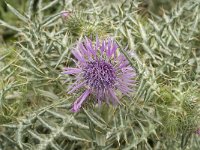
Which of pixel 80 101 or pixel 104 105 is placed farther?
pixel 104 105

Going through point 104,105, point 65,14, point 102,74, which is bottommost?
point 104,105

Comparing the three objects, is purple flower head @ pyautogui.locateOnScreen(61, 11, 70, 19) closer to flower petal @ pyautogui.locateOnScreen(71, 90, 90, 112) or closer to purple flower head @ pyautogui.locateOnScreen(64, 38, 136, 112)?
purple flower head @ pyautogui.locateOnScreen(64, 38, 136, 112)

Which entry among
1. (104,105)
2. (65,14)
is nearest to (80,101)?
(104,105)

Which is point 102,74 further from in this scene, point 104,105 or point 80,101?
point 104,105

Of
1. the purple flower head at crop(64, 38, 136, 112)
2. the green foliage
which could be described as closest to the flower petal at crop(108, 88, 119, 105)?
the purple flower head at crop(64, 38, 136, 112)

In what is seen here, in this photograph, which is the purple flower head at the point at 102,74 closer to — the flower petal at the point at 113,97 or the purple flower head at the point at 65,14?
the flower petal at the point at 113,97

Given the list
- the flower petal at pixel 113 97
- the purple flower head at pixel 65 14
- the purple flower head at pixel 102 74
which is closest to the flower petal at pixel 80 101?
the purple flower head at pixel 102 74
